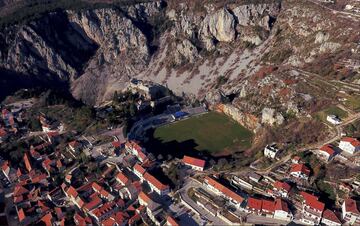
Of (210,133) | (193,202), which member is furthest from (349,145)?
(210,133)

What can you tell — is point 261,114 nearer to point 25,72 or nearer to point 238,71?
point 238,71

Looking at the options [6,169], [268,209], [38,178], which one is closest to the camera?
[268,209]

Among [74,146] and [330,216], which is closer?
Result: [330,216]

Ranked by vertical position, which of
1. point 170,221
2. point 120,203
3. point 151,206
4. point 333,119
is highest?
point 333,119

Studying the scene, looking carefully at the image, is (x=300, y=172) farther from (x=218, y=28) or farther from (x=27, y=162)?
(x=218, y=28)

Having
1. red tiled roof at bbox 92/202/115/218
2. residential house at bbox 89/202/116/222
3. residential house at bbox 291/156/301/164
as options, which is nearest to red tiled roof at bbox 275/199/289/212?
residential house at bbox 291/156/301/164

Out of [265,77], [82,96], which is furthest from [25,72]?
[265,77]
